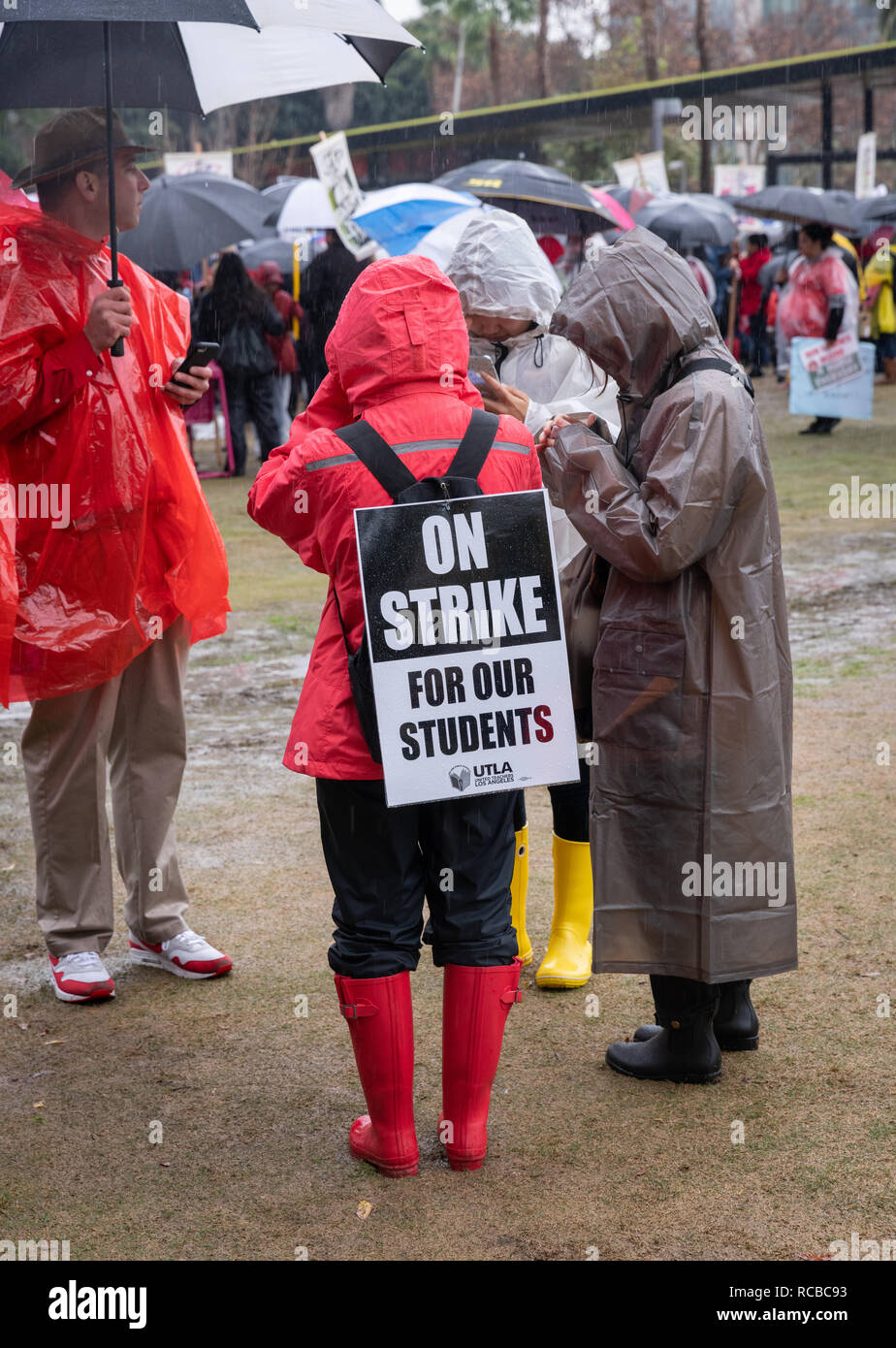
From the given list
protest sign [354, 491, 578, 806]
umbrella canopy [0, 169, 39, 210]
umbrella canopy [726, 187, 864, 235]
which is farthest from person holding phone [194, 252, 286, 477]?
protest sign [354, 491, 578, 806]

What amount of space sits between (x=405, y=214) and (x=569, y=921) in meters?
8.05

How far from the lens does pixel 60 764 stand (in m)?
3.84

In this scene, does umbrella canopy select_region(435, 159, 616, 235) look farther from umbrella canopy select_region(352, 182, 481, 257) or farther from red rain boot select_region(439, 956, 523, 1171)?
red rain boot select_region(439, 956, 523, 1171)

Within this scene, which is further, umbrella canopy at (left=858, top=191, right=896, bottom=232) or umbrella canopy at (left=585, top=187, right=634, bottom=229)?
umbrella canopy at (left=858, top=191, right=896, bottom=232)

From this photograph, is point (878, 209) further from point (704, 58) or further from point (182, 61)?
point (704, 58)

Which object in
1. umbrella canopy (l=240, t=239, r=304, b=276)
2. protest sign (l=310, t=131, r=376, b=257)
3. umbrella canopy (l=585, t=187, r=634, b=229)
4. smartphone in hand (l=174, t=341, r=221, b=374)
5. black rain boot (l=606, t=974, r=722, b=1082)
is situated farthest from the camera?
umbrella canopy (l=240, t=239, r=304, b=276)

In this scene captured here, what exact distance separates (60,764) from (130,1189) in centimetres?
124

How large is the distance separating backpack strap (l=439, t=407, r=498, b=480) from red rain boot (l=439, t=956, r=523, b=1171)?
97 centimetres

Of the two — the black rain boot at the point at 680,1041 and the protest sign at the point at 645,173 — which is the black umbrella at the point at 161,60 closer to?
the black rain boot at the point at 680,1041

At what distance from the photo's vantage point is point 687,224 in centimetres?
2003

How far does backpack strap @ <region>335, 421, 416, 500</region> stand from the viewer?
2754mm

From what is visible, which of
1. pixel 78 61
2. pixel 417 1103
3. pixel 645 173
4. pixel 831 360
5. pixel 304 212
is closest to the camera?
pixel 417 1103

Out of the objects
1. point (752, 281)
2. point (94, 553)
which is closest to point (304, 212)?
point (752, 281)

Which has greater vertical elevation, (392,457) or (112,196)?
(112,196)
